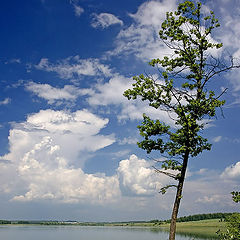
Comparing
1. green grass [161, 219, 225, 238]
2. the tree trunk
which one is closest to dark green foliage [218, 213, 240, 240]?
the tree trunk

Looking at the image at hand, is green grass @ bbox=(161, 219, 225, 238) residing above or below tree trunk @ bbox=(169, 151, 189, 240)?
below

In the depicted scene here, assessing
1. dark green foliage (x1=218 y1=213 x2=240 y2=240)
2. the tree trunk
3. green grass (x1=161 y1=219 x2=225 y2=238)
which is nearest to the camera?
dark green foliage (x1=218 y1=213 x2=240 y2=240)

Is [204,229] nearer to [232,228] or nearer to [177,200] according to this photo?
[177,200]

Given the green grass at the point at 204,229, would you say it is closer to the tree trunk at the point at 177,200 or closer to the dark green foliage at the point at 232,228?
the tree trunk at the point at 177,200

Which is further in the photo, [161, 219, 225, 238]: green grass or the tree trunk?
[161, 219, 225, 238]: green grass

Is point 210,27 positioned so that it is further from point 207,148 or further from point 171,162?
point 171,162

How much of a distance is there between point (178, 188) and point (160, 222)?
2.17m

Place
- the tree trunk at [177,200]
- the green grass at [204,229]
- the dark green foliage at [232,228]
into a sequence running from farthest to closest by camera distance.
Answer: the green grass at [204,229] → the tree trunk at [177,200] → the dark green foliage at [232,228]

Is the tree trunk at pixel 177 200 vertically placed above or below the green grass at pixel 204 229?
above

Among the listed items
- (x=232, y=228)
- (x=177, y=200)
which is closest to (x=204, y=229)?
(x=177, y=200)

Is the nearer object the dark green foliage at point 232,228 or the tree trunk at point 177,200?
the dark green foliage at point 232,228

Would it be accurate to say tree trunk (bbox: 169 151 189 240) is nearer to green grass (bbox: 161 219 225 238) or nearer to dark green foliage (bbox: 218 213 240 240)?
dark green foliage (bbox: 218 213 240 240)

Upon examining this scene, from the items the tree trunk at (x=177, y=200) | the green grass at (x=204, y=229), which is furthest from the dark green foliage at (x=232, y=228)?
the green grass at (x=204, y=229)

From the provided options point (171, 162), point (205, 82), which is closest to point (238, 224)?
point (171, 162)
